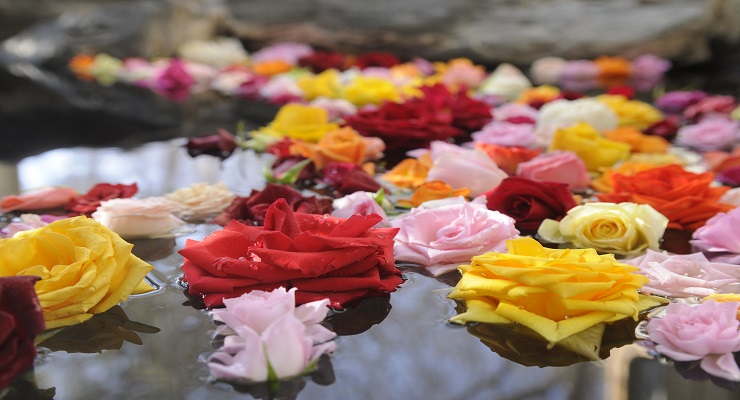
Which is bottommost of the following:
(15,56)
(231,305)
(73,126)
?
(15,56)

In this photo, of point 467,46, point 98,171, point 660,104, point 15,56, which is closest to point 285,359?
point 98,171

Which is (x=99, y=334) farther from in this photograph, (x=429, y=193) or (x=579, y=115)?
(x=579, y=115)

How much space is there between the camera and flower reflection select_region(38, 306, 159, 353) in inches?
44.8

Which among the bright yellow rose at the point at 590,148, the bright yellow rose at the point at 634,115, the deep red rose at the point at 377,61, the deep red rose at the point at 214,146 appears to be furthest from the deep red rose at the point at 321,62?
the bright yellow rose at the point at 590,148

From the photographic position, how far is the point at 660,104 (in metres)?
3.70

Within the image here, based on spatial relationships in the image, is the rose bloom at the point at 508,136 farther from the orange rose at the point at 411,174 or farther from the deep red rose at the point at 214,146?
the deep red rose at the point at 214,146

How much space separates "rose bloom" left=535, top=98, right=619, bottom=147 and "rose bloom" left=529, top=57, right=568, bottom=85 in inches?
73.7

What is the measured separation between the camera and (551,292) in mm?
1143

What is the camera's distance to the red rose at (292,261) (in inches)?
47.8

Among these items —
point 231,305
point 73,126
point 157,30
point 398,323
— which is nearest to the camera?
point 231,305

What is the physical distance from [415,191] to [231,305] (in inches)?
33.7

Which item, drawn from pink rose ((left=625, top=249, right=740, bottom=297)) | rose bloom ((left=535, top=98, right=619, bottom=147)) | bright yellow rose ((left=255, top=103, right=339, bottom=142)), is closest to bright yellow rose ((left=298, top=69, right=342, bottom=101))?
bright yellow rose ((left=255, top=103, right=339, bottom=142))

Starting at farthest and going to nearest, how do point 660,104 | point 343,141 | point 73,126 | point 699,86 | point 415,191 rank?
point 699,86
point 660,104
point 73,126
point 343,141
point 415,191

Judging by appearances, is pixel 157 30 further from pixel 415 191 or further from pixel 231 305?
pixel 231 305
